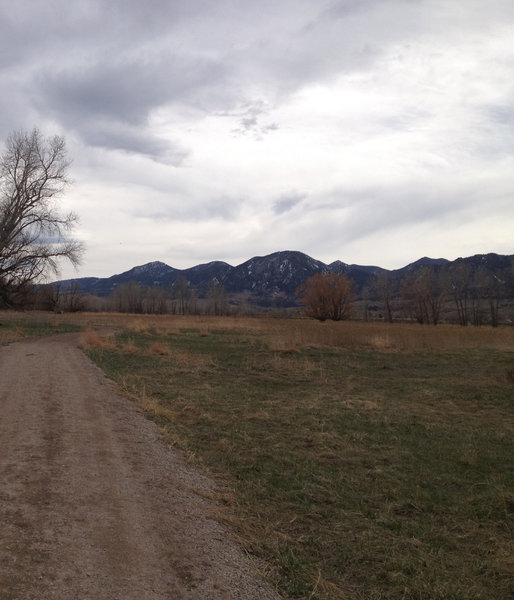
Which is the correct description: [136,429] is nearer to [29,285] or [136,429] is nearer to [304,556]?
[304,556]

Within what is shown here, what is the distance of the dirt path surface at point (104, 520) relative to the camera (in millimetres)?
3148

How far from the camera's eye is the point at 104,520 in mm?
4043

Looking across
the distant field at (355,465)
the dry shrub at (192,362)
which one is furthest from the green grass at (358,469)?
the dry shrub at (192,362)

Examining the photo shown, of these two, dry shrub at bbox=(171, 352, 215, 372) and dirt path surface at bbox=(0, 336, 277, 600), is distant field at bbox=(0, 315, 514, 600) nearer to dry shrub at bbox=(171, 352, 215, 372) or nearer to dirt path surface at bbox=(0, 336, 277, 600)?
dry shrub at bbox=(171, 352, 215, 372)

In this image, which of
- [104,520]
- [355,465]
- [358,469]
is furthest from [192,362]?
[104,520]

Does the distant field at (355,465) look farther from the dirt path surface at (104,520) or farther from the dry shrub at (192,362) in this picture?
the dirt path surface at (104,520)

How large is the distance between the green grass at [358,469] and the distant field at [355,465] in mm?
20

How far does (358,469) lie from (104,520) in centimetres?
397

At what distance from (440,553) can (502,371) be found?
15.1 metres

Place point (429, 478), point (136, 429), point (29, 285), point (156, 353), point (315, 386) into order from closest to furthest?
point (429, 478), point (136, 429), point (315, 386), point (156, 353), point (29, 285)

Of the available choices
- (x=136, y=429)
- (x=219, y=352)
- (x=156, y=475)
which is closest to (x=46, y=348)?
(x=219, y=352)

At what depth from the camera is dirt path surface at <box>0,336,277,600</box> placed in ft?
10.3

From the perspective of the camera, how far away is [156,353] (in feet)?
62.3

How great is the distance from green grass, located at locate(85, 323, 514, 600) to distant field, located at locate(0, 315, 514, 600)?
20mm
